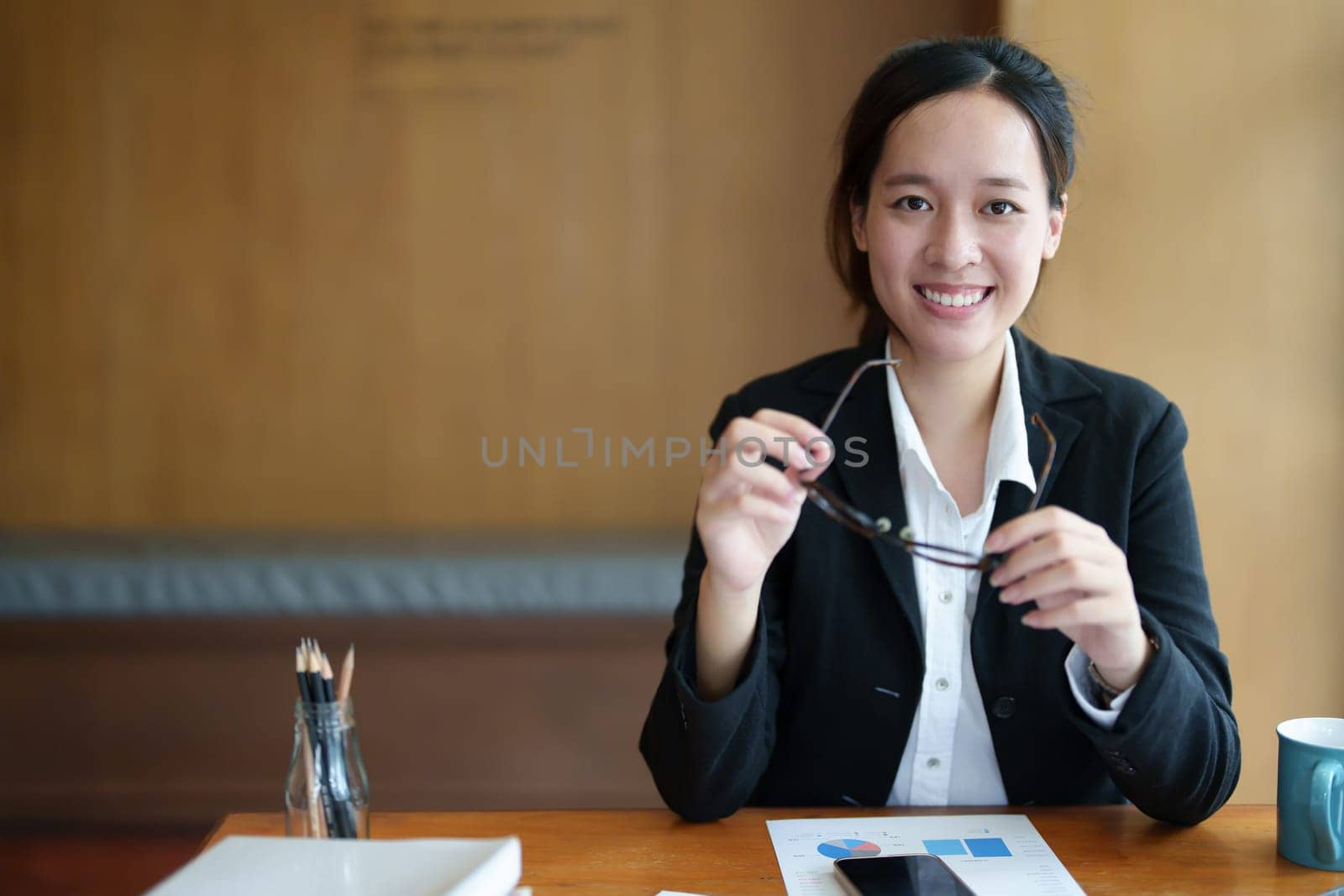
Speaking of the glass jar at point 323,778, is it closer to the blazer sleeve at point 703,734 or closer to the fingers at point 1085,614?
the blazer sleeve at point 703,734

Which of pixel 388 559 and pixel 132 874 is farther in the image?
A: pixel 388 559

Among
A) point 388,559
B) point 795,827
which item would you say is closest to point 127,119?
point 388,559

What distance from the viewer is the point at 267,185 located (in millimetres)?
2875

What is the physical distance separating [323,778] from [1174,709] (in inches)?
30.1

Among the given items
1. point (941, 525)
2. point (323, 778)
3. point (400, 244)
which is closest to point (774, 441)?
point (941, 525)

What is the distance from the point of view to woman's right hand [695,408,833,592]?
40.6 inches

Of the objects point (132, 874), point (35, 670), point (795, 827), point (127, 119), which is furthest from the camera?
point (127, 119)

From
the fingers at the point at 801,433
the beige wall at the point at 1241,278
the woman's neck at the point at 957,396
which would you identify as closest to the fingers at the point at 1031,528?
the fingers at the point at 801,433

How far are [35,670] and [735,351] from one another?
6.04 feet

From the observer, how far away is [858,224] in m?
1.39

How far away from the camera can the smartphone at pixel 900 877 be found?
89 cm

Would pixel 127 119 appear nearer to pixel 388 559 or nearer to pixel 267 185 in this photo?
pixel 267 185

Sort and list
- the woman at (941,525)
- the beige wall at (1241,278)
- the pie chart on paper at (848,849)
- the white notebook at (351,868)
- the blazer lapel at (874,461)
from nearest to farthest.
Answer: the white notebook at (351,868) < the pie chart on paper at (848,849) < the woman at (941,525) < the blazer lapel at (874,461) < the beige wall at (1241,278)

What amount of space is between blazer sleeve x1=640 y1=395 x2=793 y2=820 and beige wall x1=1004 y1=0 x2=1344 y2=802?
60.9 inches
